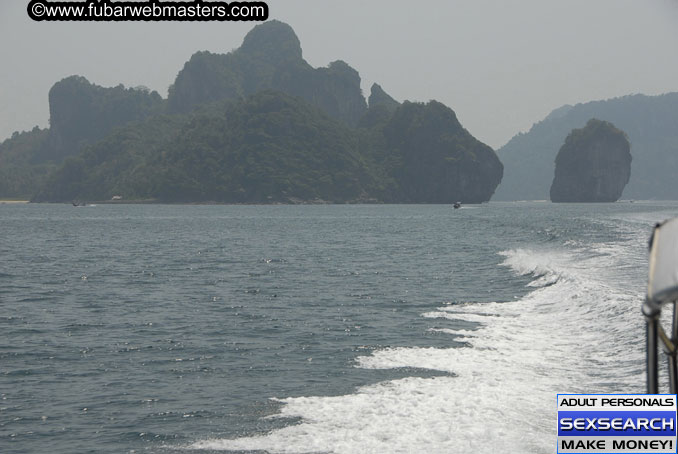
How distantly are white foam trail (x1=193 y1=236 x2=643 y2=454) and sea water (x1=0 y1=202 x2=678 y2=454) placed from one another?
0.20ft

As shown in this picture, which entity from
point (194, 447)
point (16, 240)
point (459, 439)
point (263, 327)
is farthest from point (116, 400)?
point (16, 240)

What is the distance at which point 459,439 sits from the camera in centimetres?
1269

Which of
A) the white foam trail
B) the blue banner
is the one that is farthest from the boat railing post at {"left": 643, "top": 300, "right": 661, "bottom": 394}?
the white foam trail

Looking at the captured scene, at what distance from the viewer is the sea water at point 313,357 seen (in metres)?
13.6

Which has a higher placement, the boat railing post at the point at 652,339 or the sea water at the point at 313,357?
the boat railing post at the point at 652,339

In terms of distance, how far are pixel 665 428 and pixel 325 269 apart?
43.9m

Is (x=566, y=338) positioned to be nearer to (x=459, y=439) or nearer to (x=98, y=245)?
(x=459, y=439)

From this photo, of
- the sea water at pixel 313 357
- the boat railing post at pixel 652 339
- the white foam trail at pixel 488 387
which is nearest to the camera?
the boat railing post at pixel 652 339

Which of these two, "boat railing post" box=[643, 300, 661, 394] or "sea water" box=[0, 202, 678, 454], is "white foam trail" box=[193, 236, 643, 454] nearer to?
"sea water" box=[0, 202, 678, 454]

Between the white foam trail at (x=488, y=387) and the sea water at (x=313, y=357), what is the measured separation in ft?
0.20

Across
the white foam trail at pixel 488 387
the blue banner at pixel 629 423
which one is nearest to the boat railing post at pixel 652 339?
the blue banner at pixel 629 423

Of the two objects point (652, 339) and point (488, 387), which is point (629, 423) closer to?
point (652, 339)

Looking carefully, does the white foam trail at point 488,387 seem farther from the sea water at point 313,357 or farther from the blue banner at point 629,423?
the blue banner at point 629,423

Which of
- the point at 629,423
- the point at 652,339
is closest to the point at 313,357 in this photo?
the point at 629,423
